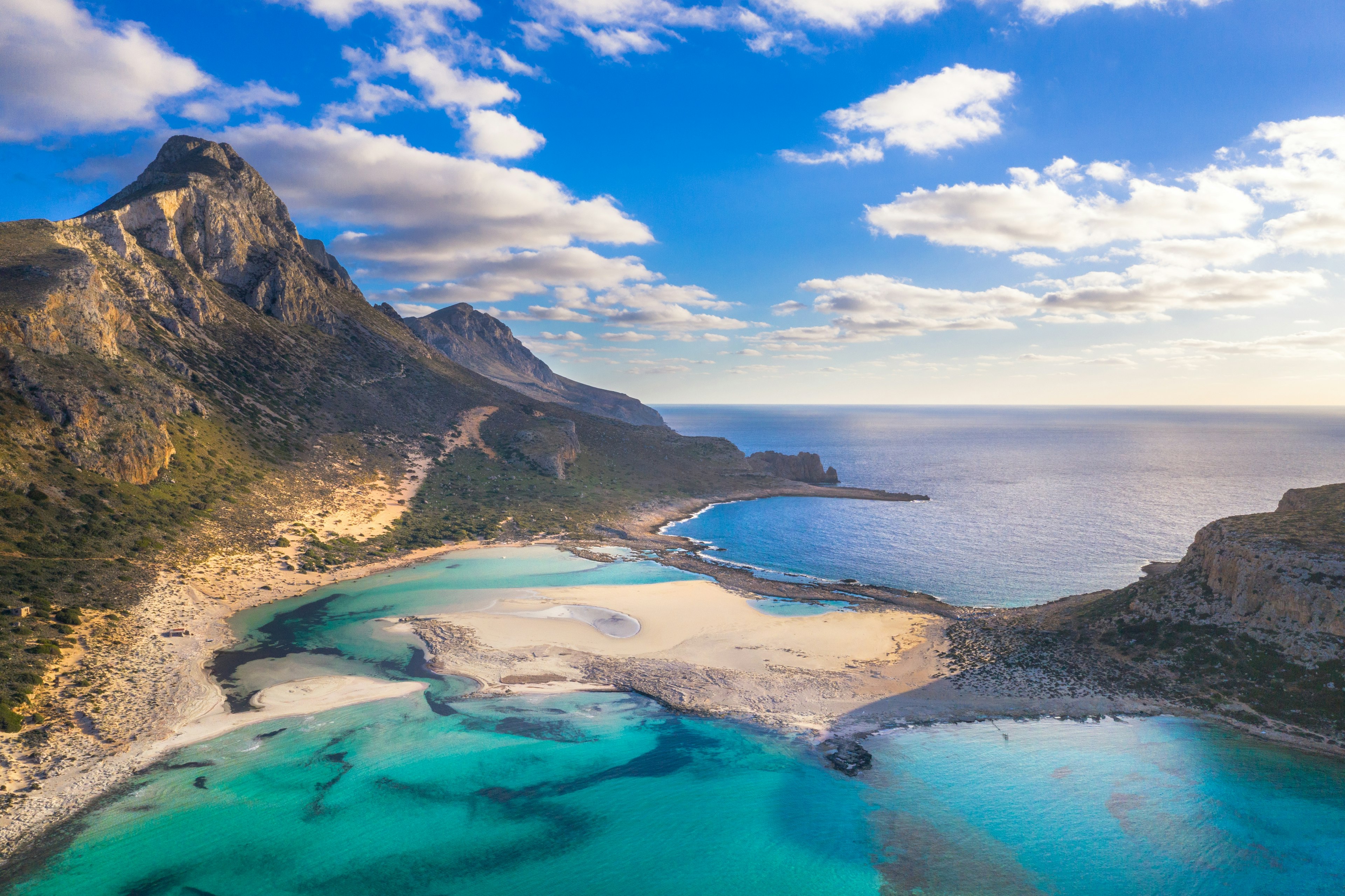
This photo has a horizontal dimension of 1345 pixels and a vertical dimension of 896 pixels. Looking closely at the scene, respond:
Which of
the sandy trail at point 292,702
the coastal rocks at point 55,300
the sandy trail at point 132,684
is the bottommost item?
the sandy trail at point 292,702

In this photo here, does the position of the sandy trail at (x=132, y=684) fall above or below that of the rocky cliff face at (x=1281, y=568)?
below

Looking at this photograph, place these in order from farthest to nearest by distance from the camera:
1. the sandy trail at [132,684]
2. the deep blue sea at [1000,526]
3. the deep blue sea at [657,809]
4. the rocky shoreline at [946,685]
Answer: the deep blue sea at [1000,526] < the rocky shoreline at [946,685] < the sandy trail at [132,684] < the deep blue sea at [657,809]

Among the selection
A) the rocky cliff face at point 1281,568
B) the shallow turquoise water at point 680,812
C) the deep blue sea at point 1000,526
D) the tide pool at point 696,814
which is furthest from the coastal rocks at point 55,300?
the rocky cliff face at point 1281,568

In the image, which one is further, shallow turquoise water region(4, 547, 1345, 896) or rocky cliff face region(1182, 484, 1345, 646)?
rocky cliff face region(1182, 484, 1345, 646)

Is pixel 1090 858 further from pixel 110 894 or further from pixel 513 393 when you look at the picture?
pixel 513 393

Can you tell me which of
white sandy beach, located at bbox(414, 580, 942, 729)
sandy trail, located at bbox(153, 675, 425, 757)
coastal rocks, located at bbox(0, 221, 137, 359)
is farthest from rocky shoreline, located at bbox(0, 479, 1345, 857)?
coastal rocks, located at bbox(0, 221, 137, 359)

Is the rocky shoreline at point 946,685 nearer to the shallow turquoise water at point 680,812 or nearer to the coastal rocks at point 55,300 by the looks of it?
the shallow turquoise water at point 680,812

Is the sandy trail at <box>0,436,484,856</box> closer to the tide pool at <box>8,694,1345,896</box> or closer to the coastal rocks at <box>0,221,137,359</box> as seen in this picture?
the tide pool at <box>8,694,1345,896</box>

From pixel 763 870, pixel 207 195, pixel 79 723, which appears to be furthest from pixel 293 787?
pixel 207 195
